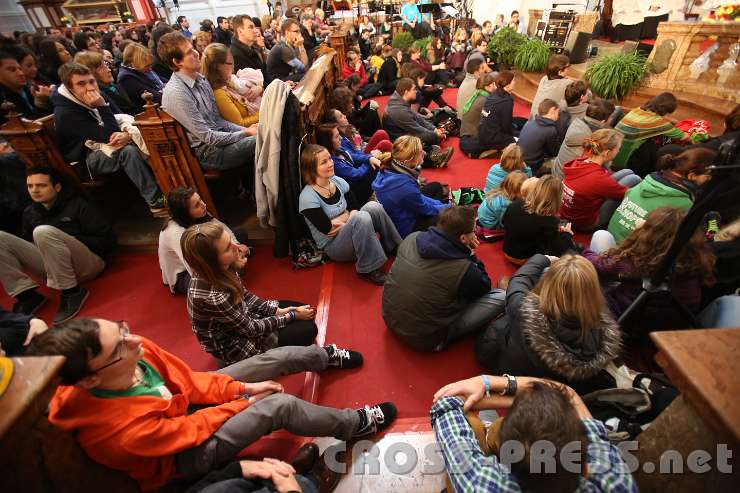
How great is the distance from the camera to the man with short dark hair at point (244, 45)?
4.00 metres

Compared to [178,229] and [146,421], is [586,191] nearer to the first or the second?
[178,229]

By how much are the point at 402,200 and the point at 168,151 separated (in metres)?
1.82

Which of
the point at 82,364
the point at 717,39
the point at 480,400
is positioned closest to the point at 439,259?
the point at 480,400

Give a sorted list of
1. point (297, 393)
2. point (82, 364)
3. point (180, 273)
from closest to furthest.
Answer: point (82, 364) → point (297, 393) → point (180, 273)

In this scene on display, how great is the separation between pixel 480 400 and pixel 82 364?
1372 mm

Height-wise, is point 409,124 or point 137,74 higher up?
point 137,74

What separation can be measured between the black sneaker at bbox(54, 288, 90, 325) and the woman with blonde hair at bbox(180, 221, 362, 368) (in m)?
1.48

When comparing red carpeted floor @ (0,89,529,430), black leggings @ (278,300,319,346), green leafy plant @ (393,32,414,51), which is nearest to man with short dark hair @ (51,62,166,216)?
red carpeted floor @ (0,89,529,430)

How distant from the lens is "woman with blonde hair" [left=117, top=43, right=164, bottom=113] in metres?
3.15

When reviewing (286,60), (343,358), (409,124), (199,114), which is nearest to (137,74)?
(199,114)

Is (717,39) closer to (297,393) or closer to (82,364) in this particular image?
(297,393)

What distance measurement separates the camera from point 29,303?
264 centimetres

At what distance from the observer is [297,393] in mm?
1976

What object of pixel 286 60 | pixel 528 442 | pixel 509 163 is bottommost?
pixel 509 163
